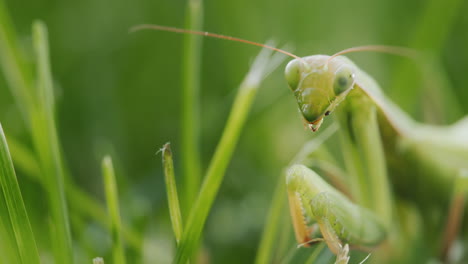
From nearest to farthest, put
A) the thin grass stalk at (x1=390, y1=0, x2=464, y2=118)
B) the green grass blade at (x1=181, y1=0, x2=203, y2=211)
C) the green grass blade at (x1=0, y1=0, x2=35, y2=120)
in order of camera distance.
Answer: the green grass blade at (x1=181, y1=0, x2=203, y2=211), the green grass blade at (x1=0, y1=0, x2=35, y2=120), the thin grass stalk at (x1=390, y1=0, x2=464, y2=118)

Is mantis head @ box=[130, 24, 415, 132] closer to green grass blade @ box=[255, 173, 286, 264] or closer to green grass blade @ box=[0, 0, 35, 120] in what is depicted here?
green grass blade @ box=[255, 173, 286, 264]

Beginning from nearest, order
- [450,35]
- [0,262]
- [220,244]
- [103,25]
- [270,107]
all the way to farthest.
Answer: [0,262], [220,244], [270,107], [103,25], [450,35]

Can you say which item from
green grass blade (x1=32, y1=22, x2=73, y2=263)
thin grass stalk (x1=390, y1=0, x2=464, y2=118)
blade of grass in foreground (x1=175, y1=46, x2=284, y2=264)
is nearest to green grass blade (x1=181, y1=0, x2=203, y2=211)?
blade of grass in foreground (x1=175, y1=46, x2=284, y2=264)

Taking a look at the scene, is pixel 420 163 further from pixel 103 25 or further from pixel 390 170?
pixel 103 25

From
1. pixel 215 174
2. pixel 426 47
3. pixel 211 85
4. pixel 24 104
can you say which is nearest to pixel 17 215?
pixel 215 174

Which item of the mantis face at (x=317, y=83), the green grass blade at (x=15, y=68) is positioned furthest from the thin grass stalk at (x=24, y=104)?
the mantis face at (x=317, y=83)

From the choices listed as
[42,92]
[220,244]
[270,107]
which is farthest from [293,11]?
[42,92]
